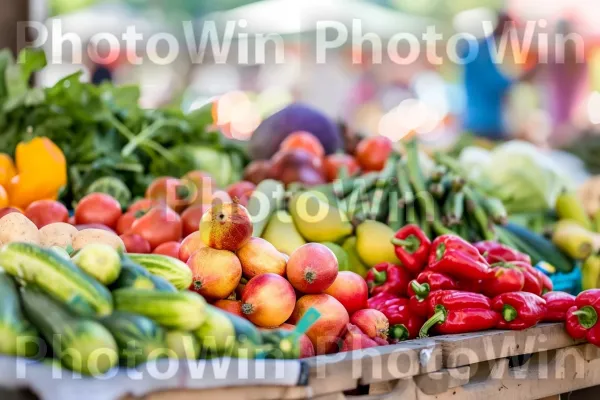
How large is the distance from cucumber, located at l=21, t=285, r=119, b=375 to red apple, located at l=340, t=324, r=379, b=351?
72cm

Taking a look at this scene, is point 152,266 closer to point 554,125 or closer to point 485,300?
point 485,300

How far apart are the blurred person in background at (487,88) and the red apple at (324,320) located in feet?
19.1

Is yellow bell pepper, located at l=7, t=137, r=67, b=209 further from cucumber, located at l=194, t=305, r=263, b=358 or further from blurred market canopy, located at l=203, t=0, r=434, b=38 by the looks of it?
blurred market canopy, located at l=203, t=0, r=434, b=38

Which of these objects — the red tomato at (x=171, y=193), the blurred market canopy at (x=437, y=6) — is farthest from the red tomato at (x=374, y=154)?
the blurred market canopy at (x=437, y=6)

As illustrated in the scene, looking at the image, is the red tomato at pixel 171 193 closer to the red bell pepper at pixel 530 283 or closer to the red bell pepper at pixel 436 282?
the red bell pepper at pixel 436 282

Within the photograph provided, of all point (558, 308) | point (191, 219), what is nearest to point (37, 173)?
point (191, 219)

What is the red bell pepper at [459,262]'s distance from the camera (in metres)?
2.49

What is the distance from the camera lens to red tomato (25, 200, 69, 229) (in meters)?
2.88

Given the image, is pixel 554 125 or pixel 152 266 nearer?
pixel 152 266

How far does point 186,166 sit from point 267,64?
18.9 ft

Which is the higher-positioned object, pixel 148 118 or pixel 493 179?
pixel 148 118

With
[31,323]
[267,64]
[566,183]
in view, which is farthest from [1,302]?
[267,64]

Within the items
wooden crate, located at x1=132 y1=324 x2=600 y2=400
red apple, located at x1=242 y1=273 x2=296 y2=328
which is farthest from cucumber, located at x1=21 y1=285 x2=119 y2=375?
red apple, located at x1=242 y1=273 x2=296 y2=328

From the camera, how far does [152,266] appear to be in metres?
1.91
